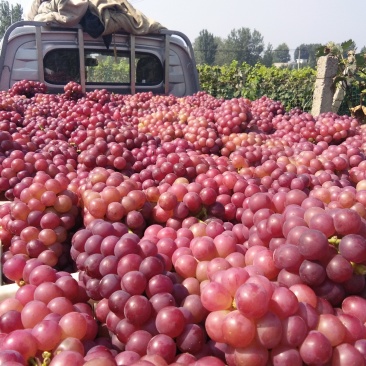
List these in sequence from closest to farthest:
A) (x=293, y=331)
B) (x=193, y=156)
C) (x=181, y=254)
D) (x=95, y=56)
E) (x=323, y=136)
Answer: (x=293, y=331) → (x=181, y=254) → (x=193, y=156) → (x=323, y=136) → (x=95, y=56)

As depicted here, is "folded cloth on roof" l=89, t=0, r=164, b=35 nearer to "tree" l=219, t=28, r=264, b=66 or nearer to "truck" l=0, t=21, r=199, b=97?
"truck" l=0, t=21, r=199, b=97

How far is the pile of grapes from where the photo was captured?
73 centimetres

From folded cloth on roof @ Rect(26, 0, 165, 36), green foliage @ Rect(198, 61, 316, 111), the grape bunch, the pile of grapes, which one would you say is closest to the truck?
folded cloth on roof @ Rect(26, 0, 165, 36)

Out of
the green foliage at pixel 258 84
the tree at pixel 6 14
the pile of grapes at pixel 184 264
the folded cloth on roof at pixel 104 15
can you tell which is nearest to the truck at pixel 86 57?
the folded cloth on roof at pixel 104 15

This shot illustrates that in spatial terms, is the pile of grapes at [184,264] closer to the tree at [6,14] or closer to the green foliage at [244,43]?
the tree at [6,14]

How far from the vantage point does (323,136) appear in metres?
2.63

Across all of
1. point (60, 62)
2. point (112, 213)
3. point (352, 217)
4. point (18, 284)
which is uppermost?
point (60, 62)

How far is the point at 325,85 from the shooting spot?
6961 millimetres

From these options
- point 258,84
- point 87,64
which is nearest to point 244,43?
point 258,84

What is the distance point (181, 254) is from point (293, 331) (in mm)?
378

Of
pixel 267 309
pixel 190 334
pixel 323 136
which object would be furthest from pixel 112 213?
pixel 323 136

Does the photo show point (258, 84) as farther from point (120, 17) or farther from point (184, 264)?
point (184, 264)

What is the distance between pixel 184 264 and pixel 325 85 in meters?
6.85

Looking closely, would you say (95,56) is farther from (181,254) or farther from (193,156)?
(181,254)
